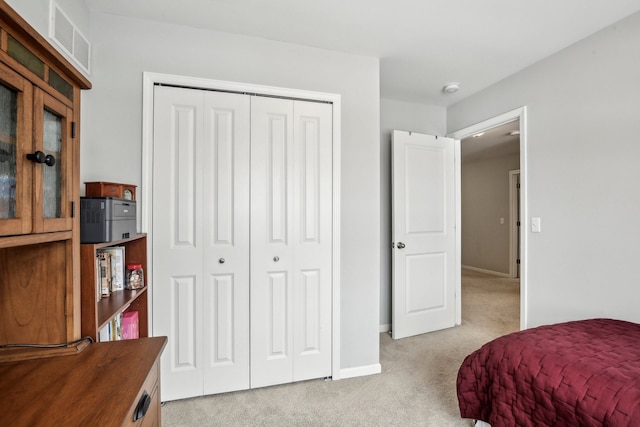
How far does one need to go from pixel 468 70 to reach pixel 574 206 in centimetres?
135

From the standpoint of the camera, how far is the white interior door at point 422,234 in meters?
3.01

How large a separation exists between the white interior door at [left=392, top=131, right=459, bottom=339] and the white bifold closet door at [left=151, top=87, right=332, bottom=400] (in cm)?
106

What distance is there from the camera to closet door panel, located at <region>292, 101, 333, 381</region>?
2.17 metres

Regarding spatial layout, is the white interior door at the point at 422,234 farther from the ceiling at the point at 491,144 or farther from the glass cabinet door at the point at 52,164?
the glass cabinet door at the point at 52,164

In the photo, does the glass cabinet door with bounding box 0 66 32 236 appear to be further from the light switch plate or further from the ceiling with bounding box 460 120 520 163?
the ceiling with bounding box 460 120 520 163

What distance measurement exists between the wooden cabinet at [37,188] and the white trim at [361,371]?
68.2 inches

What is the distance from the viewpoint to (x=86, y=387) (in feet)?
2.90

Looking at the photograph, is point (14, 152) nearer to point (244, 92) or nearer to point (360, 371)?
point (244, 92)

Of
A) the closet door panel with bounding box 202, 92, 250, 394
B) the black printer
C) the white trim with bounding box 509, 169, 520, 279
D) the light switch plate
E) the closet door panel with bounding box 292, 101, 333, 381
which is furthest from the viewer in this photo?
the white trim with bounding box 509, 169, 520, 279

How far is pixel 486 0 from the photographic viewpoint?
5.72 ft

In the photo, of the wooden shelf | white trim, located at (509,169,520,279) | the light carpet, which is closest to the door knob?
the wooden shelf

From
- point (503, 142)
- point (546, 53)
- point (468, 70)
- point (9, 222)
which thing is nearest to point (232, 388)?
point (9, 222)

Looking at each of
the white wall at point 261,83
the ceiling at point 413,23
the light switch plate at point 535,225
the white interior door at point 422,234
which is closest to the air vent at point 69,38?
the white wall at point 261,83

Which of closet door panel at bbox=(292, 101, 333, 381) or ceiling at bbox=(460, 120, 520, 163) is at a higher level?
ceiling at bbox=(460, 120, 520, 163)
